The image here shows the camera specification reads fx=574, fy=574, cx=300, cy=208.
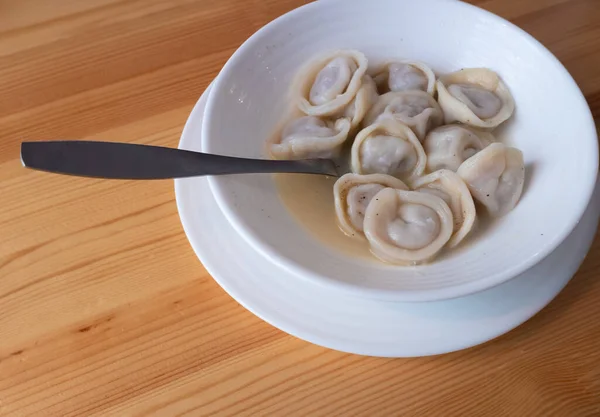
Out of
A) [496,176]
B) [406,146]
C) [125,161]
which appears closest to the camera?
[125,161]

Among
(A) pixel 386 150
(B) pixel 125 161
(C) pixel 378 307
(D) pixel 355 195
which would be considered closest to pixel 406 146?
(A) pixel 386 150

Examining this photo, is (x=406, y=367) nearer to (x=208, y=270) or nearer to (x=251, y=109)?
(x=208, y=270)

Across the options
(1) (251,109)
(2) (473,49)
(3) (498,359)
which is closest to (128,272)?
(1) (251,109)

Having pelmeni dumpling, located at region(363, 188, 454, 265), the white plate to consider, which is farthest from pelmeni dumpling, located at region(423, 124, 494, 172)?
the white plate

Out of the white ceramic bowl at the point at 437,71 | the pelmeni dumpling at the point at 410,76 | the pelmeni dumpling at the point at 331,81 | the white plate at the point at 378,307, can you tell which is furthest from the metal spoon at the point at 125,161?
the pelmeni dumpling at the point at 410,76

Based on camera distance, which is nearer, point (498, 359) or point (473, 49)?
point (498, 359)

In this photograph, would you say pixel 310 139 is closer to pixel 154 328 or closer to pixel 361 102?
pixel 361 102
